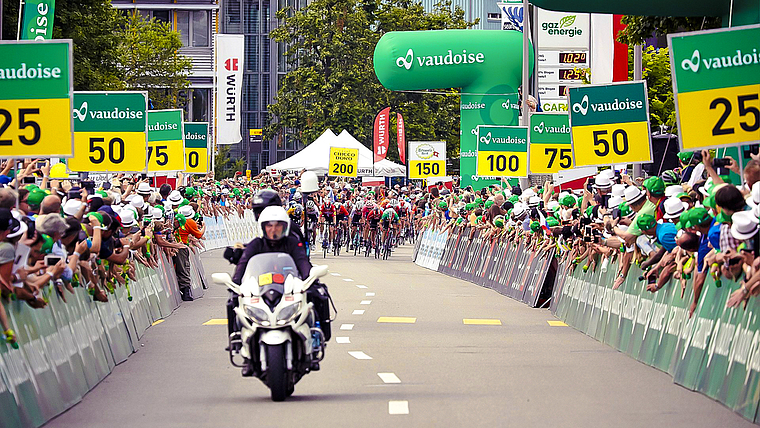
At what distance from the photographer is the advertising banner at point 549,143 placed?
96.9ft

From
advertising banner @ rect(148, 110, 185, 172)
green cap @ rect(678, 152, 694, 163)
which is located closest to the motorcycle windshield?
green cap @ rect(678, 152, 694, 163)

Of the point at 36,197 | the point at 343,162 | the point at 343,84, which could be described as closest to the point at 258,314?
the point at 36,197

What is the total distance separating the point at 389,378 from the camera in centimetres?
1280

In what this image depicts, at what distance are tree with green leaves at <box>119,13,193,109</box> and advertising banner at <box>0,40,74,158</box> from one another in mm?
56033

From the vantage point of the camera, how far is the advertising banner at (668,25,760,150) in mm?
13445

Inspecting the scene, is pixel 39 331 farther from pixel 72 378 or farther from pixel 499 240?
pixel 499 240

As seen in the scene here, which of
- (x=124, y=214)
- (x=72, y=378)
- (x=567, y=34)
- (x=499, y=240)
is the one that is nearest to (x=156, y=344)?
(x=124, y=214)

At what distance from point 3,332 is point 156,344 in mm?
6646

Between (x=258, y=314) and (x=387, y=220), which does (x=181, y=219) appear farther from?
(x=387, y=220)

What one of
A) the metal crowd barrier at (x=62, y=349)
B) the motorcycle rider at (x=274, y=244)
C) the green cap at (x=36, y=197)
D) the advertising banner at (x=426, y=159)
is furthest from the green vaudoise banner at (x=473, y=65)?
the motorcycle rider at (x=274, y=244)

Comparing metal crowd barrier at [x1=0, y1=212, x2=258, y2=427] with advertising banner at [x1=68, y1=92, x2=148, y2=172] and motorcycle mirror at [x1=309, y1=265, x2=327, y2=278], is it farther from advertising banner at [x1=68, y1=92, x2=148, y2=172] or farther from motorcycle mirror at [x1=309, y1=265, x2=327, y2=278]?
advertising banner at [x1=68, y1=92, x2=148, y2=172]

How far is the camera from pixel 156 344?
634 inches

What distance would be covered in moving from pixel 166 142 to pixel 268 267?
20.4 m

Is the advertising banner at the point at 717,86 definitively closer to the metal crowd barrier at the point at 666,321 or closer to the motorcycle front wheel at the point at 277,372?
the metal crowd barrier at the point at 666,321
